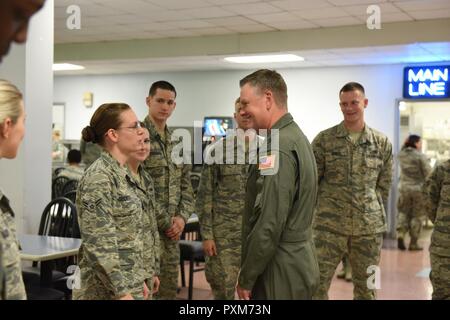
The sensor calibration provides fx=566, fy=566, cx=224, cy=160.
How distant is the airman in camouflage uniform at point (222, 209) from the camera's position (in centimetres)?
395

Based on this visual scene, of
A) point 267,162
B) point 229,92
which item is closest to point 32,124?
point 267,162

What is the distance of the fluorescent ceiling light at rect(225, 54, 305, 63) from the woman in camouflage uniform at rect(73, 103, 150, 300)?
218 inches

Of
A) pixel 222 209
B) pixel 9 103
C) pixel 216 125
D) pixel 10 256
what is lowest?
pixel 222 209

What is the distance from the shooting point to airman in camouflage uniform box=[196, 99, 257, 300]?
3.95 m

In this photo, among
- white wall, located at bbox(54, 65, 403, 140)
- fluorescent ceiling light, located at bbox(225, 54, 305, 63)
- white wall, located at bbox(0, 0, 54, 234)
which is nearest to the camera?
white wall, located at bbox(0, 0, 54, 234)

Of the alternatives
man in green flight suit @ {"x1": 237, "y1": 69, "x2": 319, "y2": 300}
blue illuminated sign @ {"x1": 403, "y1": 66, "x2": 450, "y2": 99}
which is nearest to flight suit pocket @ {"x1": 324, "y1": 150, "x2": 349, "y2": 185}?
man in green flight suit @ {"x1": 237, "y1": 69, "x2": 319, "y2": 300}

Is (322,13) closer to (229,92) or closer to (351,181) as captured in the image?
(351,181)

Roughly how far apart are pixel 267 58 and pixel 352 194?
461 centimetres

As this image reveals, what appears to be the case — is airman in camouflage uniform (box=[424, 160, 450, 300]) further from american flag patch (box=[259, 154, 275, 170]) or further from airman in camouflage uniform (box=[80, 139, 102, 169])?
airman in camouflage uniform (box=[80, 139, 102, 169])

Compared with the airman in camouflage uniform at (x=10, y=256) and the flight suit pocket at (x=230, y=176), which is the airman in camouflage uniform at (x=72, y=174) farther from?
the airman in camouflage uniform at (x=10, y=256)

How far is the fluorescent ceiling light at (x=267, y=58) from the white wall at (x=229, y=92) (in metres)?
1.00

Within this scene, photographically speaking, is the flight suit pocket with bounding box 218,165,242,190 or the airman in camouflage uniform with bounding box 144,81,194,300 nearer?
the airman in camouflage uniform with bounding box 144,81,194,300

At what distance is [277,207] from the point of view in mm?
2295
